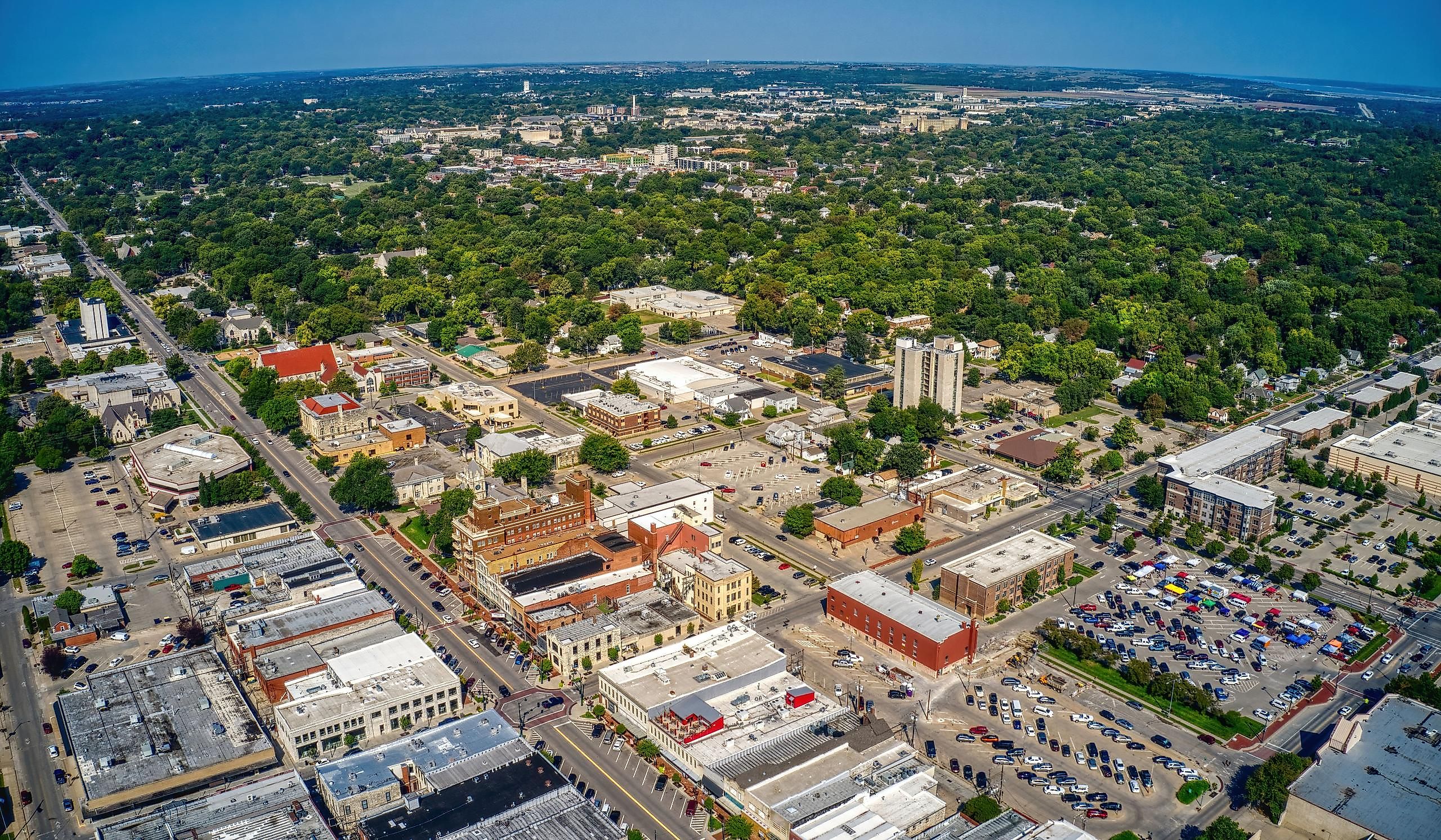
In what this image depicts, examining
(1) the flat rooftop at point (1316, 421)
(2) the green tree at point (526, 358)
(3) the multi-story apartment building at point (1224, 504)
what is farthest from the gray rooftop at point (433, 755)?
(1) the flat rooftop at point (1316, 421)

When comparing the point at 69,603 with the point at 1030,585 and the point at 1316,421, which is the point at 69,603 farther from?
the point at 1316,421

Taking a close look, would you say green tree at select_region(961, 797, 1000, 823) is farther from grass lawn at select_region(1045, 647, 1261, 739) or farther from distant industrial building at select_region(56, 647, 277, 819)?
distant industrial building at select_region(56, 647, 277, 819)

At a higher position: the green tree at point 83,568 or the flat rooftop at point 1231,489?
the flat rooftop at point 1231,489

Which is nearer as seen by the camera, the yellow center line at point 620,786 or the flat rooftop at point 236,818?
the flat rooftop at point 236,818

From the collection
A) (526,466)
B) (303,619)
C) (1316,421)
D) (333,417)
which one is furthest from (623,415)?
(1316,421)

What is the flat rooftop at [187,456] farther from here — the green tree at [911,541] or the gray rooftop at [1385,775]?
the gray rooftop at [1385,775]

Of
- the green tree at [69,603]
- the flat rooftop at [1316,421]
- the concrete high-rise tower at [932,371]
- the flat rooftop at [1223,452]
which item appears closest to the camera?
the green tree at [69,603]

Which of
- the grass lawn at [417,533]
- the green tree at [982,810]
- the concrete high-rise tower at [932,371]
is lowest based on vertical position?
the green tree at [982,810]
